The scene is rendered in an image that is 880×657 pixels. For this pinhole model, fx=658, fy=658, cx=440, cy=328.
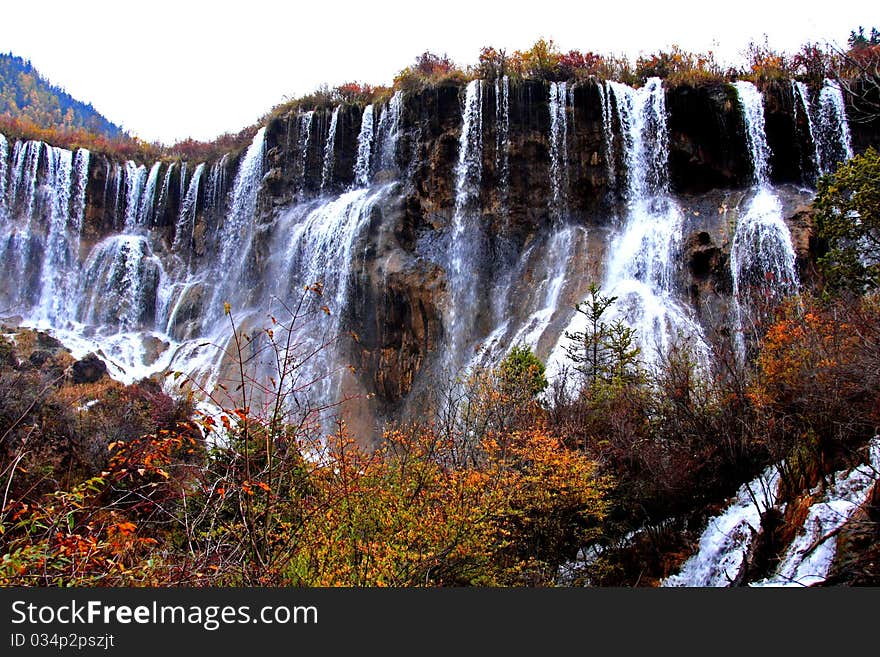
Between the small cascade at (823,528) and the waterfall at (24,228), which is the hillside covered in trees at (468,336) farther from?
the waterfall at (24,228)

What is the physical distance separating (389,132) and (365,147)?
1354mm

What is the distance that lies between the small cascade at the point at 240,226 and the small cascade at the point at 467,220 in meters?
10.6

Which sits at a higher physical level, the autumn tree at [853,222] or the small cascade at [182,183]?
the small cascade at [182,183]

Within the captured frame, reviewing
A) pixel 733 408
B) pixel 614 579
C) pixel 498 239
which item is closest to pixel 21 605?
pixel 614 579

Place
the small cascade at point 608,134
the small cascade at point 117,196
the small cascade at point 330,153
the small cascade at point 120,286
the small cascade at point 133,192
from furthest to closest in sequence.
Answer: the small cascade at point 133,192
the small cascade at point 117,196
the small cascade at point 120,286
the small cascade at point 330,153
the small cascade at point 608,134

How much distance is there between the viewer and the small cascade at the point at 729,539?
9.34 meters

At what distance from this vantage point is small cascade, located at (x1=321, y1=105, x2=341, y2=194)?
30.1m

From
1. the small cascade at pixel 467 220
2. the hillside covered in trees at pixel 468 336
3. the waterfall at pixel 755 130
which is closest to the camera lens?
the hillside covered in trees at pixel 468 336

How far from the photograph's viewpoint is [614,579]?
35.6 feet

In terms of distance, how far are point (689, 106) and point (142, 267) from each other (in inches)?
1021

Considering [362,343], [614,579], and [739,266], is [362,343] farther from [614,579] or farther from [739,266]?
[614,579]

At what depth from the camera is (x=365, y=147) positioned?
96.7ft

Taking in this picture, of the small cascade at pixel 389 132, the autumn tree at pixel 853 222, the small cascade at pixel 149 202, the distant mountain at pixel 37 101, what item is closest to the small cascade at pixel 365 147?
the small cascade at pixel 389 132

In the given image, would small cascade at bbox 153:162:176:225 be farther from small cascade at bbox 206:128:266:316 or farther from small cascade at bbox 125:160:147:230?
small cascade at bbox 206:128:266:316
